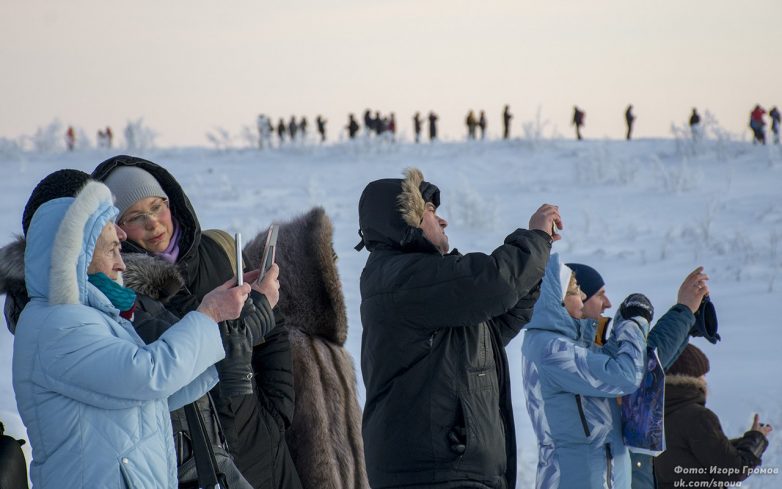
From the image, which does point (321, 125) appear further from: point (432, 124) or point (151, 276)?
point (151, 276)

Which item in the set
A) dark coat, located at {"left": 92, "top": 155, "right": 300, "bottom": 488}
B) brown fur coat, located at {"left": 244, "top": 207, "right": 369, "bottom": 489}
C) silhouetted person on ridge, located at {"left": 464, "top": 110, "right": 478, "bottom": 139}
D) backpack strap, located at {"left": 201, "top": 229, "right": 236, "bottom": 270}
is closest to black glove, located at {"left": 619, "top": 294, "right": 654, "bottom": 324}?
brown fur coat, located at {"left": 244, "top": 207, "right": 369, "bottom": 489}

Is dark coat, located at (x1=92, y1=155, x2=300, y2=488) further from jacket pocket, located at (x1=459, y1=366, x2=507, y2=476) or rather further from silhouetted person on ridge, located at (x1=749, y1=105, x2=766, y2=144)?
silhouetted person on ridge, located at (x1=749, y1=105, x2=766, y2=144)

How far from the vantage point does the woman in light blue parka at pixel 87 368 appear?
2.68m

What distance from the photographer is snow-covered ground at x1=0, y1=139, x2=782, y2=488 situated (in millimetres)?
9109

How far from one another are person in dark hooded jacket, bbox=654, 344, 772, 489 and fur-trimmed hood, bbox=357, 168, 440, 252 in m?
2.08

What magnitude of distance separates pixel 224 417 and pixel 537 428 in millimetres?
1407

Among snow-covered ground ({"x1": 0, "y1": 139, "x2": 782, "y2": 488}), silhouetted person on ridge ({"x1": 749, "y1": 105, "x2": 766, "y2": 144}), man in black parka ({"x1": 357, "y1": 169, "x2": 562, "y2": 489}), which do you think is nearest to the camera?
man in black parka ({"x1": 357, "y1": 169, "x2": 562, "y2": 489})

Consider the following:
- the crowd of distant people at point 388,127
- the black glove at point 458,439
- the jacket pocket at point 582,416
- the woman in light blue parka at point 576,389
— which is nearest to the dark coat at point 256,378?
the black glove at point 458,439

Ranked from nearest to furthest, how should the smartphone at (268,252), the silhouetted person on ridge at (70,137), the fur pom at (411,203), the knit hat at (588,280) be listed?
the smartphone at (268,252) → the fur pom at (411,203) → the knit hat at (588,280) → the silhouetted person on ridge at (70,137)

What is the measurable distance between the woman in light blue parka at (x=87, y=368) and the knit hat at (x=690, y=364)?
3010 millimetres

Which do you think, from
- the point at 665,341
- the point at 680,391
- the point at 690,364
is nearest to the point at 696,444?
the point at 680,391

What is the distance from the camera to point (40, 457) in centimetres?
273

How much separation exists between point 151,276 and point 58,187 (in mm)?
395

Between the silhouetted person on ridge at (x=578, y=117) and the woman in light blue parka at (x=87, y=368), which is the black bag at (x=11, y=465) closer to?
the woman in light blue parka at (x=87, y=368)
